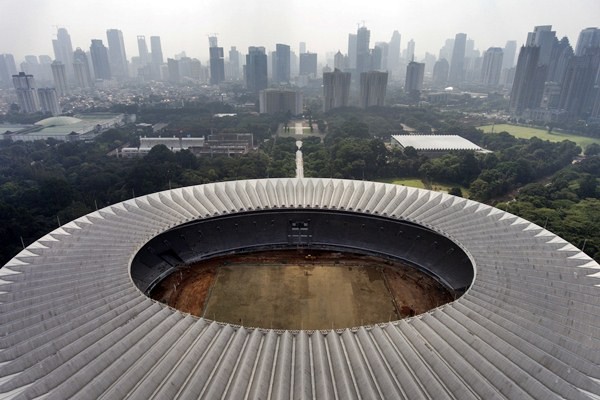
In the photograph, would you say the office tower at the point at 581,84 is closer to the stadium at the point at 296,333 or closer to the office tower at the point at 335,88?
the office tower at the point at 335,88

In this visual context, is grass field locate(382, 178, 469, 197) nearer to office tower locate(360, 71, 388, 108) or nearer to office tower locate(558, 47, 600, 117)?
office tower locate(360, 71, 388, 108)

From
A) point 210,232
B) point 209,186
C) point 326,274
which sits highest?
point 209,186

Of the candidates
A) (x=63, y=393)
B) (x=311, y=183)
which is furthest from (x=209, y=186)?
(x=63, y=393)

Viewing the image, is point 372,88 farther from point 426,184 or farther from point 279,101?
point 426,184

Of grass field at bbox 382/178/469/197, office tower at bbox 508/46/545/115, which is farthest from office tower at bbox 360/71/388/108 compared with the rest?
grass field at bbox 382/178/469/197

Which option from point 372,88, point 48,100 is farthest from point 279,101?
point 48,100

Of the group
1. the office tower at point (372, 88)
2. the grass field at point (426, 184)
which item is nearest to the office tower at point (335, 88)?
the office tower at point (372, 88)

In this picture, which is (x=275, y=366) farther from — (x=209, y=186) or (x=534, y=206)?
(x=534, y=206)
